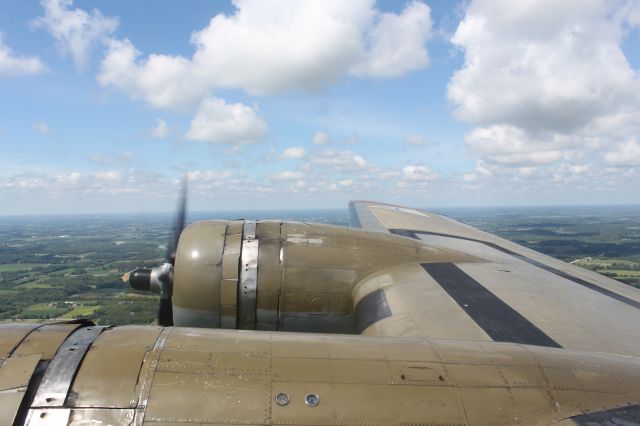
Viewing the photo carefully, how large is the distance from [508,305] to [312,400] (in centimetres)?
483

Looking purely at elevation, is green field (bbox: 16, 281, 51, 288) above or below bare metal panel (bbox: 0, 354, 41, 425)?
below

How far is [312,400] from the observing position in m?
3.60

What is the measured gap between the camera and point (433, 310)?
6930 millimetres

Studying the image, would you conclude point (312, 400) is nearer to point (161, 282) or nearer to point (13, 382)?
point (13, 382)

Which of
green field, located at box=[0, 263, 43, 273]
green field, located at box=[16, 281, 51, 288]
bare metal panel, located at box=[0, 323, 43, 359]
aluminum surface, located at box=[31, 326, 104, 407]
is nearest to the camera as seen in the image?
aluminum surface, located at box=[31, 326, 104, 407]

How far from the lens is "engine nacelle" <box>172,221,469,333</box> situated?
797 centimetres

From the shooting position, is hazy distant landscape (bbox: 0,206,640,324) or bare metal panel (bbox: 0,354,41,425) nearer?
bare metal panel (bbox: 0,354,41,425)

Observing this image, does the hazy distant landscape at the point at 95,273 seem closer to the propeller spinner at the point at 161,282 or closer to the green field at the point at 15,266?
the green field at the point at 15,266

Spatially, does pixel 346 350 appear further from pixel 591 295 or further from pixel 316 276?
pixel 591 295

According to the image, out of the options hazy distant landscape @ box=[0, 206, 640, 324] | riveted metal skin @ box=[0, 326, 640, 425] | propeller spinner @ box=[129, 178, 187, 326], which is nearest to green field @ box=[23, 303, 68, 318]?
hazy distant landscape @ box=[0, 206, 640, 324]

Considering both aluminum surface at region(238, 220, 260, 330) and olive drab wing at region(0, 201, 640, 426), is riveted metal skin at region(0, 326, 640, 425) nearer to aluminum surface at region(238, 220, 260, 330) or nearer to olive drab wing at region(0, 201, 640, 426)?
olive drab wing at region(0, 201, 640, 426)

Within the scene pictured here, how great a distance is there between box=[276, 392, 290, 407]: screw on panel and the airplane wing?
3.11 meters

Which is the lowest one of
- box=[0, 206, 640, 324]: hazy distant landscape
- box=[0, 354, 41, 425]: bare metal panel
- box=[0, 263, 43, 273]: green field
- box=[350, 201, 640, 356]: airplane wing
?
box=[0, 263, 43, 273]: green field

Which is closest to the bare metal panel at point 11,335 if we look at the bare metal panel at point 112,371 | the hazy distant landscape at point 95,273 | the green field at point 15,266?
the bare metal panel at point 112,371
